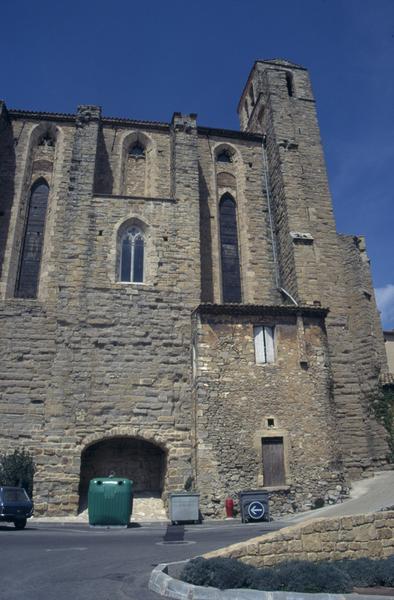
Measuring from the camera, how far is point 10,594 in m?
4.64

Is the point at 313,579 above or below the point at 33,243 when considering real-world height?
below

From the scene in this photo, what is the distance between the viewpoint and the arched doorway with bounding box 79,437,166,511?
1387 cm

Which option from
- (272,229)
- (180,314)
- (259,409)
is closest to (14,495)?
(259,409)

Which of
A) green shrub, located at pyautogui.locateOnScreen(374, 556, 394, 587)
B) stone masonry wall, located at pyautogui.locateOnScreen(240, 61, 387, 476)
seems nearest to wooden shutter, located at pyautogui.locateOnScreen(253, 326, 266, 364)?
stone masonry wall, located at pyautogui.locateOnScreen(240, 61, 387, 476)

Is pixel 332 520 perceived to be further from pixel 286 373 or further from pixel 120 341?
pixel 120 341

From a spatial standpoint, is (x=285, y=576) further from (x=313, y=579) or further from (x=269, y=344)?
(x=269, y=344)

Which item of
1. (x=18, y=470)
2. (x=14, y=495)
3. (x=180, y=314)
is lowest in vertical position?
(x=14, y=495)

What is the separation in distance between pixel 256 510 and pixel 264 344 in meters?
4.72

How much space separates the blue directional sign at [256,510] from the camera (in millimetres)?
11688

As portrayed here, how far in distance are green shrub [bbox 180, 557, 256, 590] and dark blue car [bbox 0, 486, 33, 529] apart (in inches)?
259

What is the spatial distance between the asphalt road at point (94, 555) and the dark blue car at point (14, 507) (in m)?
0.33

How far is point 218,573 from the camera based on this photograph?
4.71 metres

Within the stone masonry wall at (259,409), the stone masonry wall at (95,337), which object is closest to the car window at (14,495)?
the stone masonry wall at (95,337)

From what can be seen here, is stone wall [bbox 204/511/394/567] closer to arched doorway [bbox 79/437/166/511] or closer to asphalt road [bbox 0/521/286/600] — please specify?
asphalt road [bbox 0/521/286/600]
